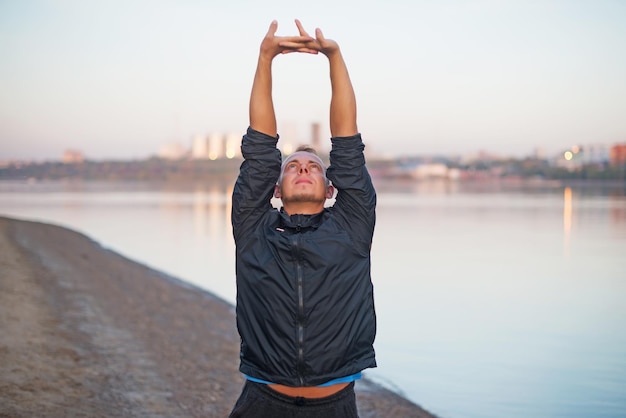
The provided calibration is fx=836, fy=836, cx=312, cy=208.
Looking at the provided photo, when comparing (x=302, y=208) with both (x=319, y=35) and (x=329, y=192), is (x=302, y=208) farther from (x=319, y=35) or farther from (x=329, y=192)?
(x=319, y=35)

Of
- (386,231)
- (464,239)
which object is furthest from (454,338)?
(386,231)

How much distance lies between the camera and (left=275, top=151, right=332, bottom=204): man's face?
371 centimetres

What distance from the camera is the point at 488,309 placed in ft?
59.4

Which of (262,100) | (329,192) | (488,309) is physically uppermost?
(262,100)

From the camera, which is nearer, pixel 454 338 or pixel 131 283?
pixel 454 338

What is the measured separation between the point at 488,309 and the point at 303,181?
15.0m

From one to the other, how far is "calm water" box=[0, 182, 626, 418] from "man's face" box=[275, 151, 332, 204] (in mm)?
6778

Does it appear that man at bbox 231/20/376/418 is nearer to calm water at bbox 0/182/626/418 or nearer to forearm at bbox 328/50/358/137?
forearm at bbox 328/50/358/137

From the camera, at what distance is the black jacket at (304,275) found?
3469 millimetres

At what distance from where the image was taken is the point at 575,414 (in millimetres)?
10062

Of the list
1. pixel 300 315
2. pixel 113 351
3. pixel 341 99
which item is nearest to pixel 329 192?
pixel 341 99

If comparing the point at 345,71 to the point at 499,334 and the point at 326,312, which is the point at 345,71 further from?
the point at 499,334

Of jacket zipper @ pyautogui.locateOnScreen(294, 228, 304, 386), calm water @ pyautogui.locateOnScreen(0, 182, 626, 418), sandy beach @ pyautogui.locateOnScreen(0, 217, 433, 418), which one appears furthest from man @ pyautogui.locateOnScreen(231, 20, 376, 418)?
calm water @ pyautogui.locateOnScreen(0, 182, 626, 418)

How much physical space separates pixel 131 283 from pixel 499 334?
796cm
